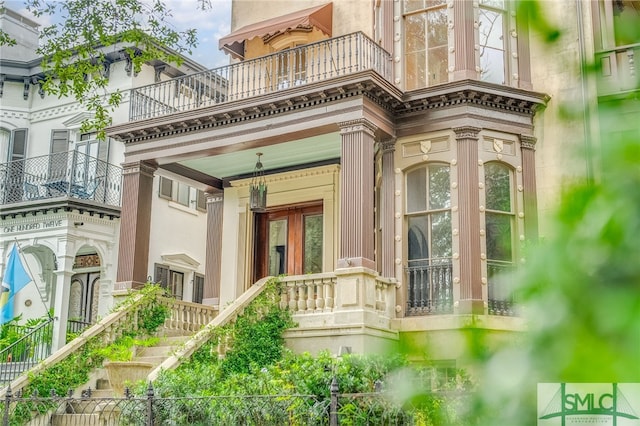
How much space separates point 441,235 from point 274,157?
4.56 meters

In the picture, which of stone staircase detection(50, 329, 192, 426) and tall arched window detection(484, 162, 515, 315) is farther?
tall arched window detection(484, 162, 515, 315)

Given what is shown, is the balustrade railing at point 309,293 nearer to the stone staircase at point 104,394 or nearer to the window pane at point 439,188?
the stone staircase at point 104,394

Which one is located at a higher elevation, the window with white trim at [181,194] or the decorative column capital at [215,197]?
the window with white trim at [181,194]

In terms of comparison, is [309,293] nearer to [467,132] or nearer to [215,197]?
[467,132]

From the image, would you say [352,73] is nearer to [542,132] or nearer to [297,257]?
[542,132]

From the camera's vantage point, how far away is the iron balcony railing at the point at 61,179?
20406mm

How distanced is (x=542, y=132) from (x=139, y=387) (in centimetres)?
880

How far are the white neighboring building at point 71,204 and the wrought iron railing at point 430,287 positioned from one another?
254 inches

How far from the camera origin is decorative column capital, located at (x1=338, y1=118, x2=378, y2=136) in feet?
44.8

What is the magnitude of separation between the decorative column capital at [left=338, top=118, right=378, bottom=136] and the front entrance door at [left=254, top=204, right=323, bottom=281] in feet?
12.2

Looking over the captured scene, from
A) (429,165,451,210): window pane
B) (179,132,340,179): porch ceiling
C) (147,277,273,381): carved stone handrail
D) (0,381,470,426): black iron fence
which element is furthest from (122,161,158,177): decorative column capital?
(0,381,470,426): black iron fence

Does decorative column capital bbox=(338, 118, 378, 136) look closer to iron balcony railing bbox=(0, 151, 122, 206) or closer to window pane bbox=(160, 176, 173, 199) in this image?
iron balcony railing bbox=(0, 151, 122, 206)

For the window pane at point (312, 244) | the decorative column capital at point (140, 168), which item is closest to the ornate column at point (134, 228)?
the decorative column capital at point (140, 168)

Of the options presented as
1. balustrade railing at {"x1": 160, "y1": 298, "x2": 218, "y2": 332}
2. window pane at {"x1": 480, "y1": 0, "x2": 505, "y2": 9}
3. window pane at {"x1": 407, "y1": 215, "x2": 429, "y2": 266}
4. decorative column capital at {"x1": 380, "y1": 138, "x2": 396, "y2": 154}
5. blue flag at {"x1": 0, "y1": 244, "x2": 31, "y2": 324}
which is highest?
window pane at {"x1": 480, "y1": 0, "x2": 505, "y2": 9}
